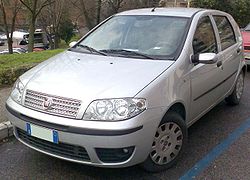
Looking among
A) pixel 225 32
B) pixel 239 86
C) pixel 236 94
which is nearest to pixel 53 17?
pixel 239 86

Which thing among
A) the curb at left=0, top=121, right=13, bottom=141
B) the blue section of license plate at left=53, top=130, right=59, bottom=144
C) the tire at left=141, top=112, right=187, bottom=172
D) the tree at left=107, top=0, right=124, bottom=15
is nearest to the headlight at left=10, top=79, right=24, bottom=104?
the blue section of license plate at left=53, top=130, right=59, bottom=144

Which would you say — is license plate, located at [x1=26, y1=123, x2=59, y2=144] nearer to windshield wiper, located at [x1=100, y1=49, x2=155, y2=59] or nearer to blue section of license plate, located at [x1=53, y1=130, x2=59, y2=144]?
blue section of license plate, located at [x1=53, y1=130, x2=59, y2=144]

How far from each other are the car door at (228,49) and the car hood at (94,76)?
1.47m

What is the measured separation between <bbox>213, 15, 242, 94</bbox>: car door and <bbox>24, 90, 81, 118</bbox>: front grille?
2.37 m

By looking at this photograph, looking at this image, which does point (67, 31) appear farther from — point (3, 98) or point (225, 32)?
point (225, 32)

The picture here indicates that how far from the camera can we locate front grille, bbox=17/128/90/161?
2713mm

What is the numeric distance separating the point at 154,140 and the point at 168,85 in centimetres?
54

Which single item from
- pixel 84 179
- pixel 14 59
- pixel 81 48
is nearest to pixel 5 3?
pixel 14 59

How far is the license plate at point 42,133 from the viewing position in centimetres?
269

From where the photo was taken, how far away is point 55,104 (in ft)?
8.89

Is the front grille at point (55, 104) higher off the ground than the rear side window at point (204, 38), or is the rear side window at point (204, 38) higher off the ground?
the rear side window at point (204, 38)

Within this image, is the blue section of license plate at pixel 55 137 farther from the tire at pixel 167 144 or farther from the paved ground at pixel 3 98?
the paved ground at pixel 3 98

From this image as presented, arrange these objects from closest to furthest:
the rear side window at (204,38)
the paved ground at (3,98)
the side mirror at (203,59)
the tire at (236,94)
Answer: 1. the side mirror at (203,59)
2. the rear side window at (204,38)
3. the paved ground at (3,98)
4. the tire at (236,94)

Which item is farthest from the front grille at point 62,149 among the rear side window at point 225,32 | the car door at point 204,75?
the rear side window at point 225,32
